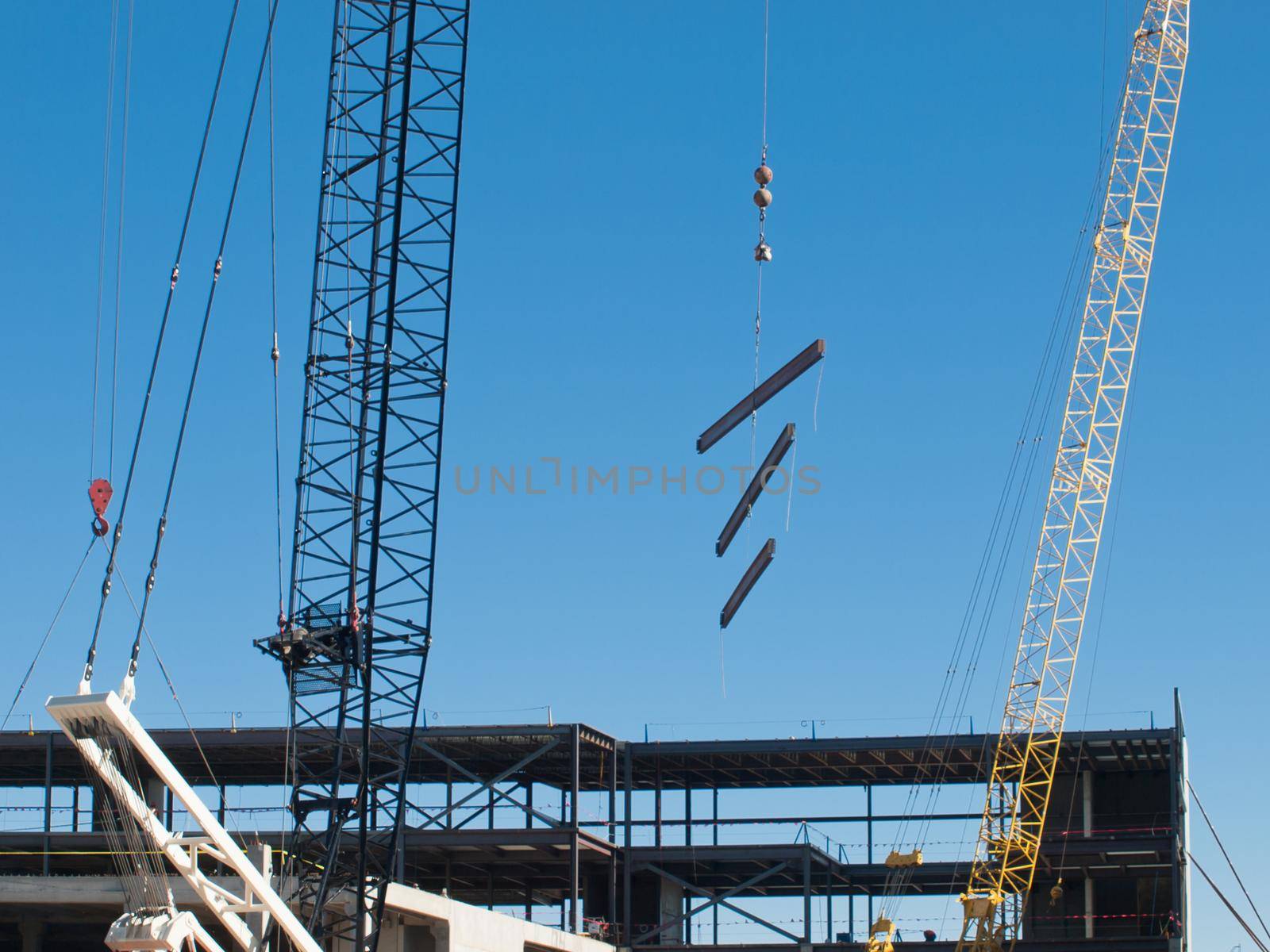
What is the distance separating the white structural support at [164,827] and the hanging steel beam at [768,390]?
1690cm

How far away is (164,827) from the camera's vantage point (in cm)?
4859

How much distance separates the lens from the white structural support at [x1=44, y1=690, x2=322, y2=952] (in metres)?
43.5

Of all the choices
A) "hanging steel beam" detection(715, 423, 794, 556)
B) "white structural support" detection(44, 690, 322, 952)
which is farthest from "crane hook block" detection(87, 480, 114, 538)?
"hanging steel beam" detection(715, 423, 794, 556)

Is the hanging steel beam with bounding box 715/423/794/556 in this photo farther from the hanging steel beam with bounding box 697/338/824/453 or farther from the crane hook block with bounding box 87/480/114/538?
the crane hook block with bounding box 87/480/114/538

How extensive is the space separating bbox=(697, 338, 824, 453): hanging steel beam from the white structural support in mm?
16898

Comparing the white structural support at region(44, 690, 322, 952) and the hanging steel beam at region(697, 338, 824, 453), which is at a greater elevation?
the hanging steel beam at region(697, 338, 824, 453)

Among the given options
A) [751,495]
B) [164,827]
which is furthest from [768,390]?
[164,827]

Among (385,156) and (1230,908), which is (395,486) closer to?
(385,156)

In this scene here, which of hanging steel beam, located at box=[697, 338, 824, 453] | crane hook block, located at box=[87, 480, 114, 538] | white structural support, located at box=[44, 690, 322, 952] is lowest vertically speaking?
white structural support, located at box=[44, 690, 322, 952]

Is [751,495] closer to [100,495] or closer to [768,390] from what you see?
[768,390]

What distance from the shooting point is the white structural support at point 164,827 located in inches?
1713

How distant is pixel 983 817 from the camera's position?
87.3m

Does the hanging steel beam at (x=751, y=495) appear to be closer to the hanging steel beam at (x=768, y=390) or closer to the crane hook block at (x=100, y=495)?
the hanging steel beam at (x=768, y=390)

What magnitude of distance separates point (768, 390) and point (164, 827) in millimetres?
19903
